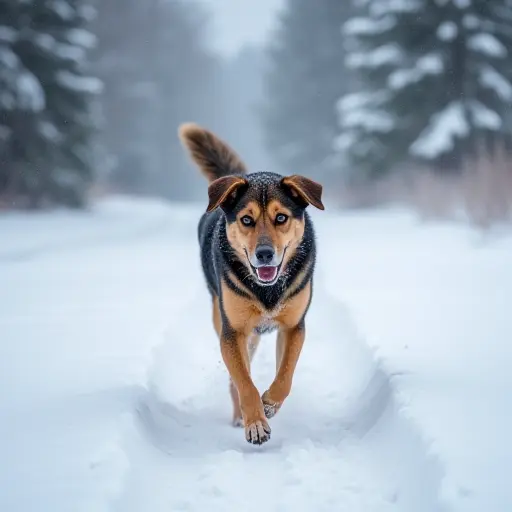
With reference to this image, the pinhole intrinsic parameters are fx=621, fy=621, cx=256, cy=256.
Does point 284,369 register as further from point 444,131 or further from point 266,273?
point 444,131

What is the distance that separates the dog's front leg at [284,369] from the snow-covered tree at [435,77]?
10.8 m

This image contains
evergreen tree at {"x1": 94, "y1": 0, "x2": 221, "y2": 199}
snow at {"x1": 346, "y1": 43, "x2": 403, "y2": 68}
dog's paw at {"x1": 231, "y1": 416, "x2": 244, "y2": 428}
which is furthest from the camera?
evergreen tree at {"x1": 94, "y1": 0, "x2": 221, "y2": 199}

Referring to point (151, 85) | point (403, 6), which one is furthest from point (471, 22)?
point (151, 85)

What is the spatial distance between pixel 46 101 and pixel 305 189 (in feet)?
48.1

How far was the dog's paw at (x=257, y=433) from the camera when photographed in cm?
356

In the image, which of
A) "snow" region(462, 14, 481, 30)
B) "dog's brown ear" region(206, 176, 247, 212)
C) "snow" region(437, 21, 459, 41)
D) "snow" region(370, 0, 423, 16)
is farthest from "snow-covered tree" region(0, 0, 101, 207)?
"dog's brown ear" region(206, 176, 247, 212)

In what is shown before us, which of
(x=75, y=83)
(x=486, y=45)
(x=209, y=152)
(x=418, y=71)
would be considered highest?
(x=486, y=45)

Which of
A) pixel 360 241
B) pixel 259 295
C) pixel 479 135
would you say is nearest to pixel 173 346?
pixel 259 295

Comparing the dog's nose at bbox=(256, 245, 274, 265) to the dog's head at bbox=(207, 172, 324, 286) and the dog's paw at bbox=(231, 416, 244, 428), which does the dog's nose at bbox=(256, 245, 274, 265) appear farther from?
the dog's paw at bbox=(231, 416, 244, 428)

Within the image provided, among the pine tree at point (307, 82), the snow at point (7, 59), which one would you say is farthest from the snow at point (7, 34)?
the pine tree at point (307, 82)

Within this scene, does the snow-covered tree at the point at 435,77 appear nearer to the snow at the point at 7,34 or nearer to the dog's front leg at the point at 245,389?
the snow at the point at 7,34

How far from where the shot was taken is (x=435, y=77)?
49.3ft

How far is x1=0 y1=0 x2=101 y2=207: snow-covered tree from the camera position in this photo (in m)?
16.1

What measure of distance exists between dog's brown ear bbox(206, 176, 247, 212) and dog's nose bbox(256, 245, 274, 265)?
415 millimetres
